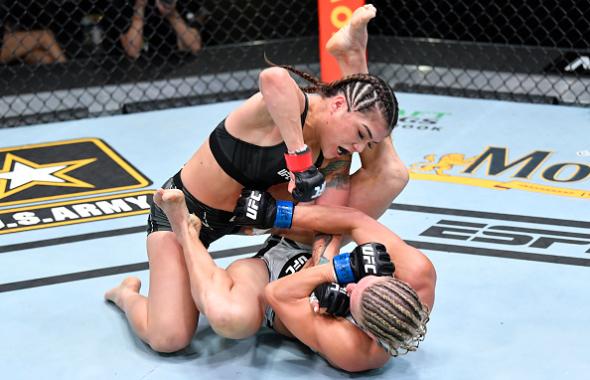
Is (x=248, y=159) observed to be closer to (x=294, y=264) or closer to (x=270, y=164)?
(x=270, y=164)

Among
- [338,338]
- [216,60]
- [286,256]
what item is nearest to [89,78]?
[216,60]

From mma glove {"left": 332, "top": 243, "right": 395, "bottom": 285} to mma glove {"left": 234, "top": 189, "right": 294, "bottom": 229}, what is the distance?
0.80 feet

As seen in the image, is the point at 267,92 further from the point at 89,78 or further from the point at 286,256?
the point at 89,78

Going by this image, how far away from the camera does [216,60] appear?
17.7ft

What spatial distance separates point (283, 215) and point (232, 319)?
32 cm

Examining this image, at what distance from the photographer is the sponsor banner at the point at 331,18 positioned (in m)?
4.80

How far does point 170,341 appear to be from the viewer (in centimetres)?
267

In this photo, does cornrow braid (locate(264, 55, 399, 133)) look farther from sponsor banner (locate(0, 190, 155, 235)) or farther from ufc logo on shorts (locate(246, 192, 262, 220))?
sponsor banner (locate(0, 190, 155, 235))

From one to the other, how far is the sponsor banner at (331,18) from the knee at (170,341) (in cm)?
244

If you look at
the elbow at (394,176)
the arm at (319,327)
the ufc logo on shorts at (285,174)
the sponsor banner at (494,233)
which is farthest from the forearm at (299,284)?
the sponsor banner at (494,233)

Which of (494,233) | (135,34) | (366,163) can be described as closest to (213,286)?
(366,163)

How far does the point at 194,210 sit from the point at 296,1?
3065 mm

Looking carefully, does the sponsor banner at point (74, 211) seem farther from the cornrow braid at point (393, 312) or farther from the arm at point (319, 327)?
the cornrow braid at point (393, 312)

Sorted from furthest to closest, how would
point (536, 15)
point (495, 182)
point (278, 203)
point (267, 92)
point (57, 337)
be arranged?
point (536, 15), point (495, 182), point (57, 337), point (278, 203), point (267, 92)
